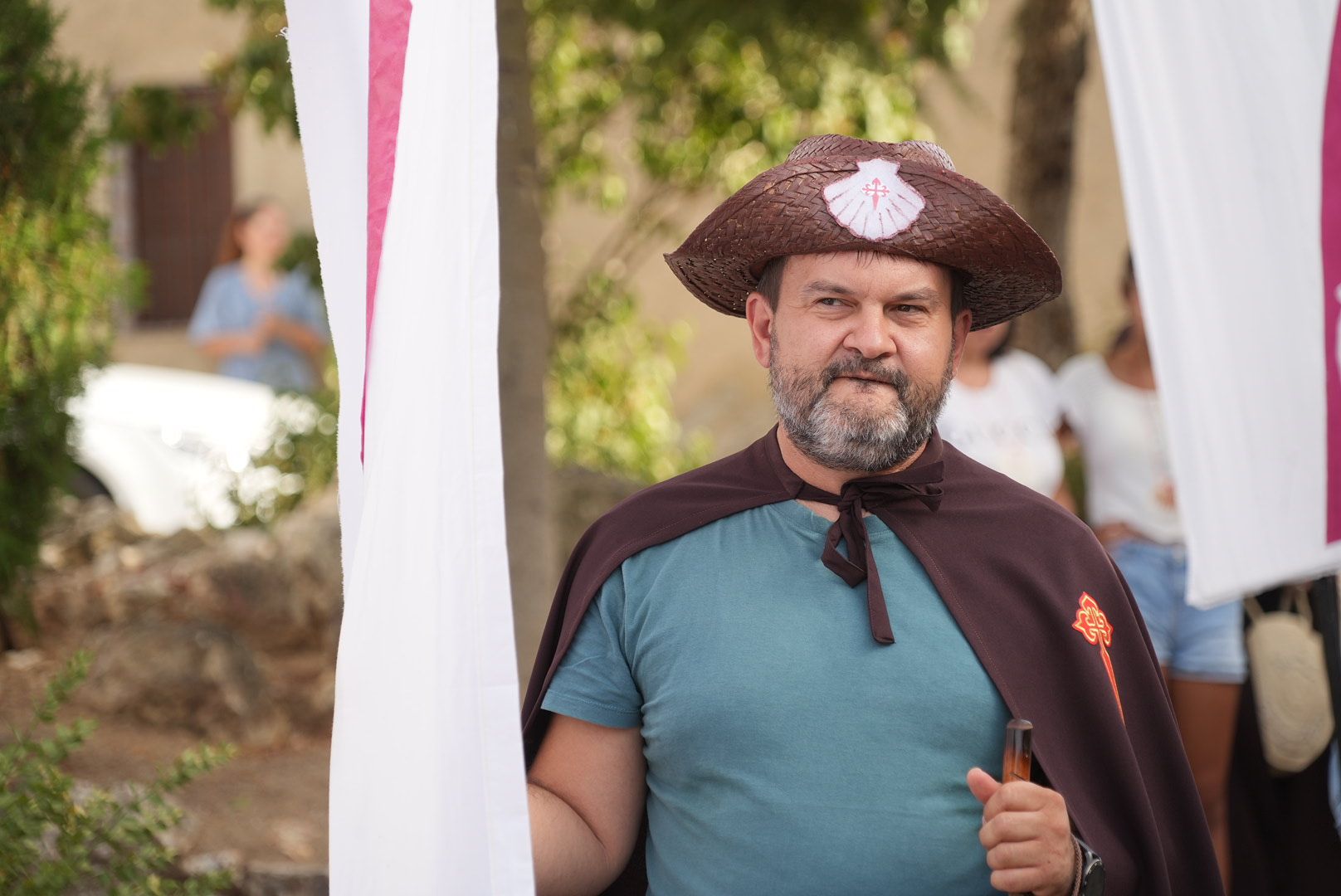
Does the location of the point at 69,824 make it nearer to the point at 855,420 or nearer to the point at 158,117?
the point at 855,420

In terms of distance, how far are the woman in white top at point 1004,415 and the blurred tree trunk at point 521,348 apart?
1253 millimetres

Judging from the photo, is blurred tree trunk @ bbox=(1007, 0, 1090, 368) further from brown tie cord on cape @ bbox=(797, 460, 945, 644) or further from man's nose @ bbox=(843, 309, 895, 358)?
man's nose @ bbox=(843, 309, 895, 358)

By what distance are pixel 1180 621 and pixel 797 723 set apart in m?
2.54

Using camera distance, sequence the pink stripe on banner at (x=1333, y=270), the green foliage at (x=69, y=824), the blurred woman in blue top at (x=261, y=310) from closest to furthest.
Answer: the pink stripe on banner at (x=1333, y=270) → the green foliage at (x=69, y=824) → the blurred woman in blue top at (x=261, y=310)

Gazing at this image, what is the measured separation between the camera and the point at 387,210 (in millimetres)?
2268

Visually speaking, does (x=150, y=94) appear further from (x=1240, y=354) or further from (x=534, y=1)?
(x=1240, y=354)

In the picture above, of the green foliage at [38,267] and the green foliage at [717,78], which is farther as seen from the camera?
the green foliage at [717,78]

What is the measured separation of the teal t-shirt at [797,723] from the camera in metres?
2.48

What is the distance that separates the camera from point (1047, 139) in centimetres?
830

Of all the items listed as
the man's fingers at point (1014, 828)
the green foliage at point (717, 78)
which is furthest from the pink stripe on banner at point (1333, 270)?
the green foliage at point (717, 78)

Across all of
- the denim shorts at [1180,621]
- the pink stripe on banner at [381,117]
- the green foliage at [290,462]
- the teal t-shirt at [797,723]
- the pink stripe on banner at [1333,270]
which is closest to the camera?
the pink stripe on banner at [381,117]

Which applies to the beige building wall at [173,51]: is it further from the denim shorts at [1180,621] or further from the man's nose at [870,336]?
the man's nose at [870,336]

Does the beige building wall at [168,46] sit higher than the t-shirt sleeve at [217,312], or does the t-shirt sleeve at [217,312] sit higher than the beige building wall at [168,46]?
the beige building wall at [168,46]

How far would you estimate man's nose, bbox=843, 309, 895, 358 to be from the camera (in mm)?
2553
